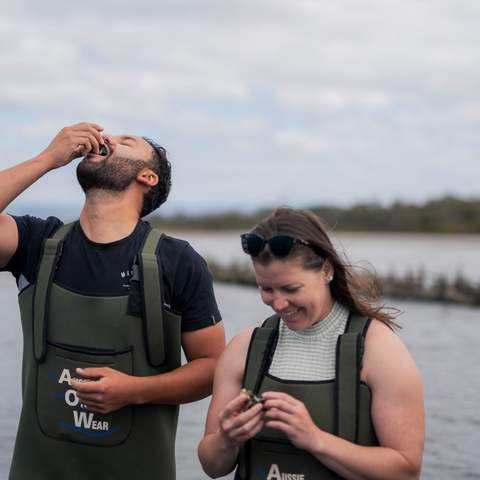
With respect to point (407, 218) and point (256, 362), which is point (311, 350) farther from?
point (407, 218)

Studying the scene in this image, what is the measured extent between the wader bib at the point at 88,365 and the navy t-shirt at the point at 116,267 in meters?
0.05

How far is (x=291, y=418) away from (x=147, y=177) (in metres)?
1.51

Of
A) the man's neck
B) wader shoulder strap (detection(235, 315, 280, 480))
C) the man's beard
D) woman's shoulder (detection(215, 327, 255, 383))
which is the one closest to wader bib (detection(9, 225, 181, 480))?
the man's neck

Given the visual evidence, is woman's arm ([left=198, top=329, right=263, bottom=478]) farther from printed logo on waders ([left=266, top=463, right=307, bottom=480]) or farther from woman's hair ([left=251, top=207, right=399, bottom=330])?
woman's hair ([left=251, top=207, right=399, bottom=330])

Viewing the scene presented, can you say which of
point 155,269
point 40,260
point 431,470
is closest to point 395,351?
point 155,269

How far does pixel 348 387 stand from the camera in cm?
387

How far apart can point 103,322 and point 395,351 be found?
4.14 feet

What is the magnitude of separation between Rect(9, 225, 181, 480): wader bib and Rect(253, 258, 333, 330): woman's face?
28.1 inches

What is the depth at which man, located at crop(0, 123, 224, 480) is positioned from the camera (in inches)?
178

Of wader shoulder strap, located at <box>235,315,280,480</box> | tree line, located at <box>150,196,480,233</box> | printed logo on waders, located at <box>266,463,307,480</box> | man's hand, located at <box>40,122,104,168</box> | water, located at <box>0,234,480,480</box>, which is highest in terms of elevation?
tree line, located at <box>150,196,480,233</box>

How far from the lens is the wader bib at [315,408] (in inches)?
153

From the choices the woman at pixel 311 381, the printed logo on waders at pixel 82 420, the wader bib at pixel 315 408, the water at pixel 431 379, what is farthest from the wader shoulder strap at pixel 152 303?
the water at pixel 431 379

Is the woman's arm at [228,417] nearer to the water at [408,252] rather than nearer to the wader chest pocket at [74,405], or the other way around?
the wader chest pocket at [74,405]

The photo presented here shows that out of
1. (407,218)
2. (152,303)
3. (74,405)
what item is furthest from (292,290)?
(407,218)
